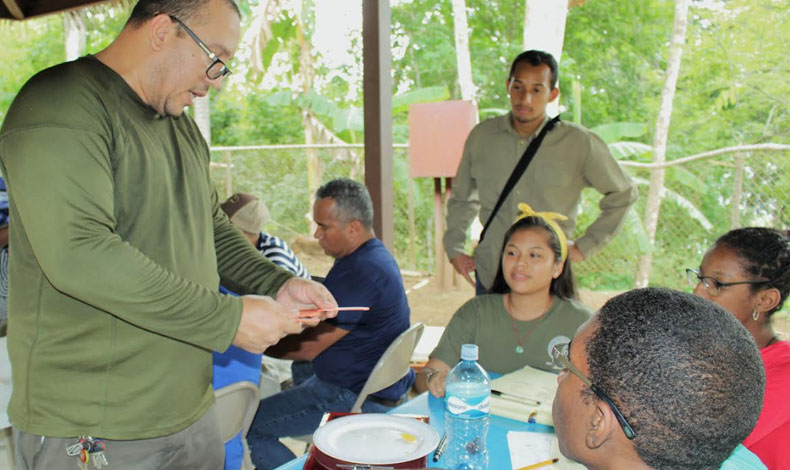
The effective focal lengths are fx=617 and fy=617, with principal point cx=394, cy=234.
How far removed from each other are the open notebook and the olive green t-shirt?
31 cm

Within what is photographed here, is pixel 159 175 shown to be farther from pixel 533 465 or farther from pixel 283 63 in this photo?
pixel 283 63

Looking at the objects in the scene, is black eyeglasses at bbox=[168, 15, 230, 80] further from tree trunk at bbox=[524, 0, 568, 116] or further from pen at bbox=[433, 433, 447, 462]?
tree trunk at bbox=[524, 0, 568, 116]

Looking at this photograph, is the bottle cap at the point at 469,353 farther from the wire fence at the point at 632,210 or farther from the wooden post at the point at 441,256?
the wire fence at the point at 632,210

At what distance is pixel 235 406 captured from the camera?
7.48 ft

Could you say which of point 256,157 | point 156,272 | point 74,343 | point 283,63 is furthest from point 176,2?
point 283,63

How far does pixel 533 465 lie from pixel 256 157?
8.60 m

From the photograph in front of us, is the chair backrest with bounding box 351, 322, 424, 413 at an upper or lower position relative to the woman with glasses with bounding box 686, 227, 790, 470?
lower

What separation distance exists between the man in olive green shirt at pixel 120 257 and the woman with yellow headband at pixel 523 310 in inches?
41.1

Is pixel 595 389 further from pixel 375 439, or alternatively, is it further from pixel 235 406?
pixel 235 406

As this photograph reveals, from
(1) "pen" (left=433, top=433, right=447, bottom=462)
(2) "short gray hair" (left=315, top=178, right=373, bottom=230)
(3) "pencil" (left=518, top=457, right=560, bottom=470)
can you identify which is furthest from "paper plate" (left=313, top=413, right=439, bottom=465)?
(2) "short gray hair" (left=315, top=178, right=373, bottom=230)

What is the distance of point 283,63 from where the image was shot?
15.7 meters

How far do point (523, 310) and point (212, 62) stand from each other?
5.53 feet

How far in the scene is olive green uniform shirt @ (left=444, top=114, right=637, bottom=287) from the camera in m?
3.62

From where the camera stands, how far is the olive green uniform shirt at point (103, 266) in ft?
4.48
